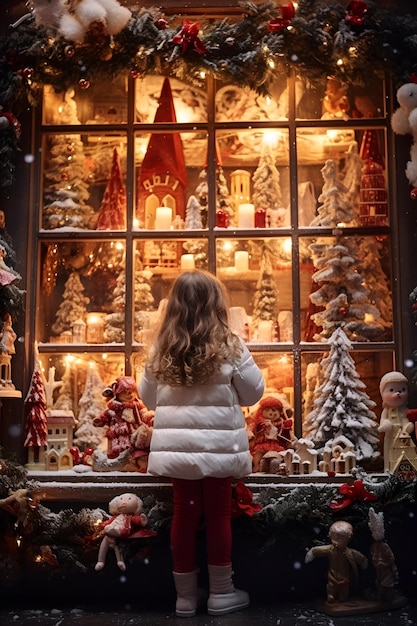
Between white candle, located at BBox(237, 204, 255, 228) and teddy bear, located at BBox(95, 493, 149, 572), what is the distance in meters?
1.81

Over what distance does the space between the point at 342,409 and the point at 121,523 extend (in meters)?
1.36

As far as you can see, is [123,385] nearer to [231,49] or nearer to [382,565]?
[382,565]

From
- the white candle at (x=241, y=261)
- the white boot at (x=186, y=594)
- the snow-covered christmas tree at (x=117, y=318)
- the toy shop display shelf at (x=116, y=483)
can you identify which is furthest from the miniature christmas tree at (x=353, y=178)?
the white boot at (x=186, y=594)

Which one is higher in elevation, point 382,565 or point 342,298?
point 342,298

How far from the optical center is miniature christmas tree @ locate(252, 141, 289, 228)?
5.18m

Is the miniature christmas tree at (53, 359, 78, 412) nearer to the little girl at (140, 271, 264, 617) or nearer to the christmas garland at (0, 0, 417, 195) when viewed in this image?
the little girl at (140, 271, 264, 617)

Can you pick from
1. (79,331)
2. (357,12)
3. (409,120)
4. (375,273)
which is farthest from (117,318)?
(357,12)

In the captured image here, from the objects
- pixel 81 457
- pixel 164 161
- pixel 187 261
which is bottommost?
pixel 81 457

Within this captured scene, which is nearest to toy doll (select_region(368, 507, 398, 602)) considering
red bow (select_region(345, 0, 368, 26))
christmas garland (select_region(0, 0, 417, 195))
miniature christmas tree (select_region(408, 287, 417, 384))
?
miniature christmas tree (select_region(408, 287, 417, 384))

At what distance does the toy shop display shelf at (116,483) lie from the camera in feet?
14.3

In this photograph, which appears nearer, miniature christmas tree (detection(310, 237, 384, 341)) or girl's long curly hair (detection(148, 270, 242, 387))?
girl's long curly hair (detection(148, 270, 242, 387))

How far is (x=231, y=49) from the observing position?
15.6ft

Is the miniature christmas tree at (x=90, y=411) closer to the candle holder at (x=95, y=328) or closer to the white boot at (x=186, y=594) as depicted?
the candle holder at (x=95, y=328)

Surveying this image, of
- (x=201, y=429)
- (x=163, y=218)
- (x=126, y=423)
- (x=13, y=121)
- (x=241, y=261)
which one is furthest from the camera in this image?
(x=241, y=261)
